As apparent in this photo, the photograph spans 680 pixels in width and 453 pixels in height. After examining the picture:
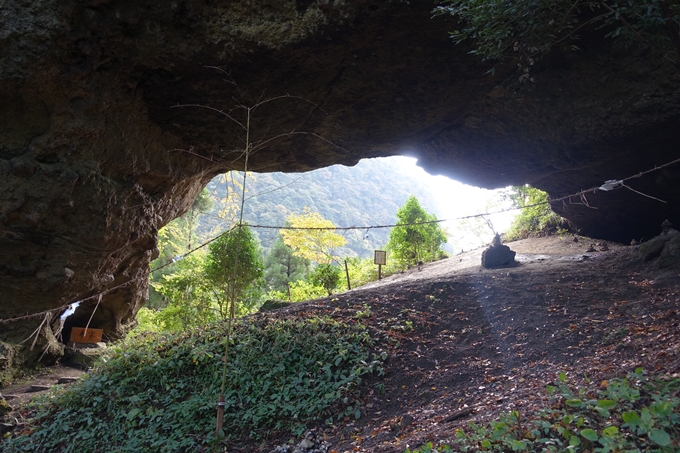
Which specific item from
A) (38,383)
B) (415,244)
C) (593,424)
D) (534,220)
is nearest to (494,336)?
(593,424)

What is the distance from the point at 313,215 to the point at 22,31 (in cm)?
1619

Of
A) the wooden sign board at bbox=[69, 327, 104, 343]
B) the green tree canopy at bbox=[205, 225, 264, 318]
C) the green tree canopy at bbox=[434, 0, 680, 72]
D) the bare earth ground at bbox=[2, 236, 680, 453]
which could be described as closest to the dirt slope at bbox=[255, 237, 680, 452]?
the bare earth ground at bbox=[2, 236, 680, 453]

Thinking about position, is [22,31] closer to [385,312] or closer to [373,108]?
[373,108]

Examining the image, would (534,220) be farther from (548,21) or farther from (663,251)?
(548,21)

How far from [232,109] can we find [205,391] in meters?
3.76

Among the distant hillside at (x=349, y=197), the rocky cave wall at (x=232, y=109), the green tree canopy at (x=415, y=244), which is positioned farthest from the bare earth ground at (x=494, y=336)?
the distant hillside at (x=349, y=197)

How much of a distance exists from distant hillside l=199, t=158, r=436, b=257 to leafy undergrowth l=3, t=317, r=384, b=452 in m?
29.2

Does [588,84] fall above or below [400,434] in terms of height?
above

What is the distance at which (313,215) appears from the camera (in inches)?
810

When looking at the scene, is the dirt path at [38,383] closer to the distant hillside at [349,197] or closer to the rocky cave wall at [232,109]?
the rocky cave wall at [232,109]

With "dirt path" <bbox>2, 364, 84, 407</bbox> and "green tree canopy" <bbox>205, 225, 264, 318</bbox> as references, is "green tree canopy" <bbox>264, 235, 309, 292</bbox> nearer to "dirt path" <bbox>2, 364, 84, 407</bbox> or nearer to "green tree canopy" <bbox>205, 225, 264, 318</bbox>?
"green tree canopy" <bbox>205, 225, 264, 318</bbox>

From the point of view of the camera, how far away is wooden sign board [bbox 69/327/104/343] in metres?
8.24

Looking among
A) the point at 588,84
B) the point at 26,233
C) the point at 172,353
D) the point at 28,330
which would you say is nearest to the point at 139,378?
the point at 172,353

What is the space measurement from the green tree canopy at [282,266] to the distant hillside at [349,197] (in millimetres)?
14153
